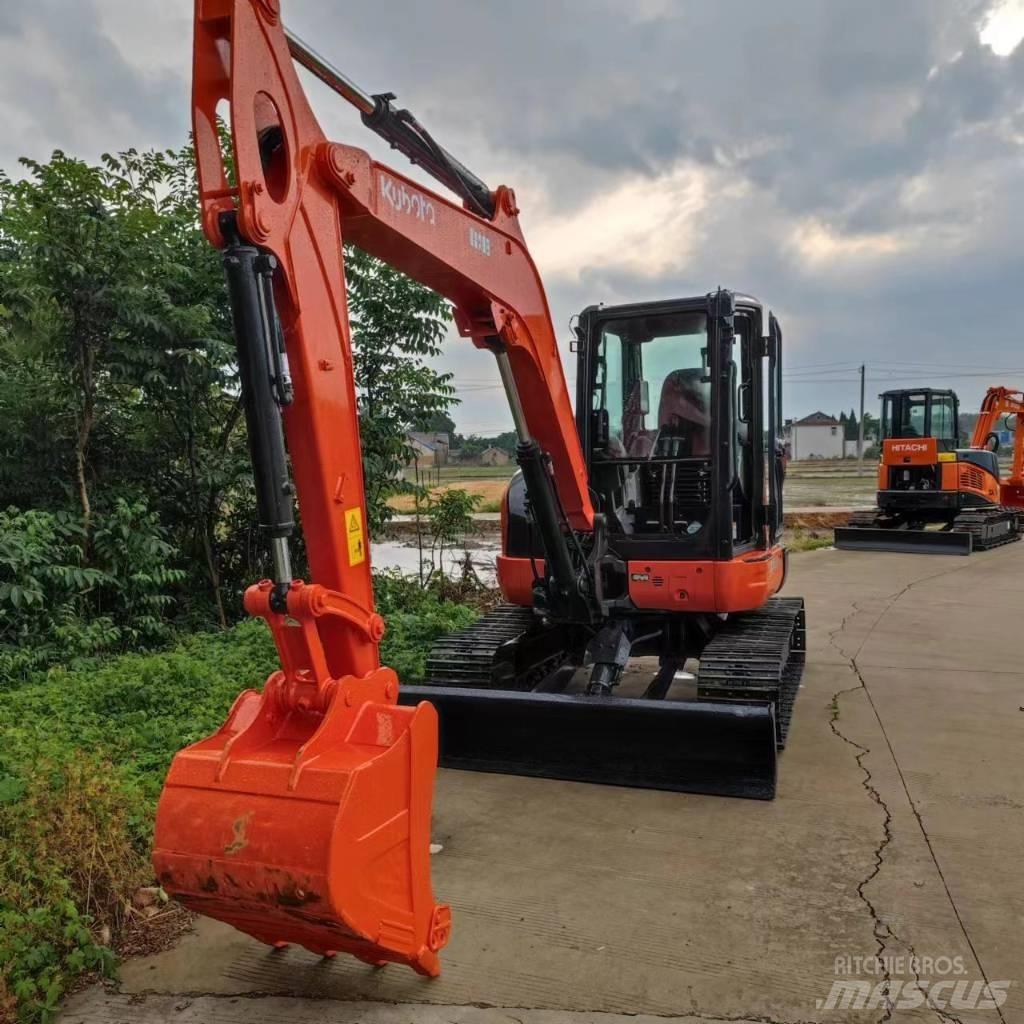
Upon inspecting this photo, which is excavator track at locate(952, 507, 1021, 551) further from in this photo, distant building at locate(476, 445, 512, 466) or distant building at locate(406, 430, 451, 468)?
distant building at locate(476, 445, 512, 466)

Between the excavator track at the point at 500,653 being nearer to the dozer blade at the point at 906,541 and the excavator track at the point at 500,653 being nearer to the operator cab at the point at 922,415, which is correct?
the dozer blade at the point at 906,541

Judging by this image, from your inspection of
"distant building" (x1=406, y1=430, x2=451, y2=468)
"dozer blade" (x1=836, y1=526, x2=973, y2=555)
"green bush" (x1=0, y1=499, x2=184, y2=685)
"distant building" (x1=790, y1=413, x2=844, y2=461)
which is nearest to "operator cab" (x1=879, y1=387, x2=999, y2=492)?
"dozer blade" (x1=836, y1=526, x2=973, y2=555)

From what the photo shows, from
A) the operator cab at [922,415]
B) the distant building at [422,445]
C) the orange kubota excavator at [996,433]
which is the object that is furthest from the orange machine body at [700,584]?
the orange kubota excavator at [996,433]

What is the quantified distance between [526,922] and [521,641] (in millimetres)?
2585

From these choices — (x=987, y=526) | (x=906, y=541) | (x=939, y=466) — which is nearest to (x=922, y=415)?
(x=939, y=466)

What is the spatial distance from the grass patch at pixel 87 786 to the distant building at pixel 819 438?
294 ft

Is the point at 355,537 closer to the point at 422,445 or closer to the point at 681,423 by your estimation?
the point at 681,423

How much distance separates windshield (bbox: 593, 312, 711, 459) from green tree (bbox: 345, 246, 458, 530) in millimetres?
3190

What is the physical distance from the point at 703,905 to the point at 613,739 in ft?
4.39

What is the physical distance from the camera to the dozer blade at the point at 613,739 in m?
4.46

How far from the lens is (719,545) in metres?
5.23

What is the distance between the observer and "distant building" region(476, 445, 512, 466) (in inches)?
2935

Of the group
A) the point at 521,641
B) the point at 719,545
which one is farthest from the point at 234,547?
the point at 719,545

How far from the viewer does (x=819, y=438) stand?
9281 centimetres
